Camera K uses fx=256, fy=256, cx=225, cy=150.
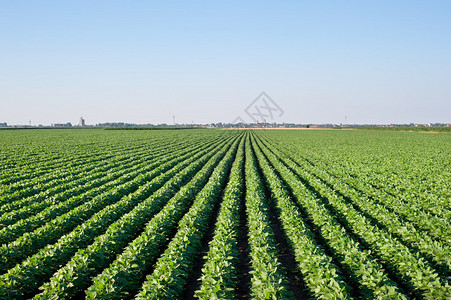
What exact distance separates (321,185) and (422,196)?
467 centimetres

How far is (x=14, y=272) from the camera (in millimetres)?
5984

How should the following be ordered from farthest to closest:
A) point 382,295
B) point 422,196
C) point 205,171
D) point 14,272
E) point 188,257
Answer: point 205,171
point 422,196
point 188,257
point 14,272
point 382,295

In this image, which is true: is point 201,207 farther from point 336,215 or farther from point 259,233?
point 336,215

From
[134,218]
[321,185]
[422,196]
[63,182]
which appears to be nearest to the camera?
[134,218]

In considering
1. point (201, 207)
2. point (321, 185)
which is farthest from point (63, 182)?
point (321, 185)

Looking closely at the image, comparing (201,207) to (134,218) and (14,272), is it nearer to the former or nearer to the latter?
(134,218)

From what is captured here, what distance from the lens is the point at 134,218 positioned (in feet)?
31.0

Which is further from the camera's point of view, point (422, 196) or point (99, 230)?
point (422, 196)

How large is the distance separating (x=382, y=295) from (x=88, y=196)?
1242 cm

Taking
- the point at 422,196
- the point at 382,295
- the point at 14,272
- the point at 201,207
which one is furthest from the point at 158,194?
the point at 422,196

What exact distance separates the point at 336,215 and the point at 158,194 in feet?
27.1

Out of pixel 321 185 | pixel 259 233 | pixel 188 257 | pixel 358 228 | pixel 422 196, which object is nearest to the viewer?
pixel 188 257

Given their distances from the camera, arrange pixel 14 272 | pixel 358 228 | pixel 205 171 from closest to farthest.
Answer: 1. pixel 14 272
2. pixel 358 228
3. pixel 205 171

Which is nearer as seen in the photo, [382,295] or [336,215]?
[382,295]
